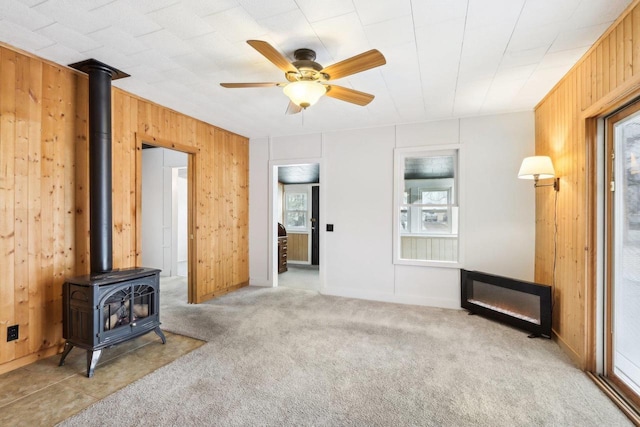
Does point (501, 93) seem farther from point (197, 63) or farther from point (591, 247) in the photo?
point (197, 63)

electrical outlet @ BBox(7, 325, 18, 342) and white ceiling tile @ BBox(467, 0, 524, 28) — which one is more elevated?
white ceiling tile @ BBox(467, 0, 524, 28)

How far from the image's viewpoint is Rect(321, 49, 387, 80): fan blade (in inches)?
77.3

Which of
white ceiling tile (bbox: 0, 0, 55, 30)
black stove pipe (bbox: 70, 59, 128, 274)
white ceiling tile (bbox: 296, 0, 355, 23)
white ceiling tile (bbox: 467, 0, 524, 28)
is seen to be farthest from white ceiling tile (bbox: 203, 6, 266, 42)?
white ceiling tile (bbox: 467, 0, 524, 28)

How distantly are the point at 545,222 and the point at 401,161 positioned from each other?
1.88 meters

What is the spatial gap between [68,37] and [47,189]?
4.12ft

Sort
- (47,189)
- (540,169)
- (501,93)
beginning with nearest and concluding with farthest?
(47,189), (540,169), (501,93)

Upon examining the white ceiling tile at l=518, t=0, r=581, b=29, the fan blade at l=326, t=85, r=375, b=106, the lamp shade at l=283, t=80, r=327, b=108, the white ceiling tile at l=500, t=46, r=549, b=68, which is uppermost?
the white ceiling tile at l=518, t=0, r=581, b=29

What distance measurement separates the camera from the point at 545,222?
348 centimetres

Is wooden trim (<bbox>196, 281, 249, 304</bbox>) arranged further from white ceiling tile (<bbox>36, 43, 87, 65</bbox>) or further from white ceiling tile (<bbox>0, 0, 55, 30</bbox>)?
white ceiling tile (<bbox>0, 0, 55, 30</bbox>)

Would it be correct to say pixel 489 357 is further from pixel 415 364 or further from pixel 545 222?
pixel 545 222

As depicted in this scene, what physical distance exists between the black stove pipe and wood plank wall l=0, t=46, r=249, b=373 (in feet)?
0.98

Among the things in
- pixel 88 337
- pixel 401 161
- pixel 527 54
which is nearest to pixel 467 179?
pixel 401 161

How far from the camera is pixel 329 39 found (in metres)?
→ 2.30

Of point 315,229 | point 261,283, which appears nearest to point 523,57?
point 261,283
